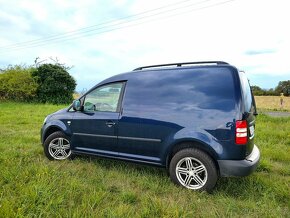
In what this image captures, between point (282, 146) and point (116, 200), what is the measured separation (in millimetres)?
4876

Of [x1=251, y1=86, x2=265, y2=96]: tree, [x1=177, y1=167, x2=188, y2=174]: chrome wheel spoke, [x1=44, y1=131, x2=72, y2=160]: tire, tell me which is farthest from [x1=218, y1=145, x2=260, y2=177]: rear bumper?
[x1=251, y1=86, x2=265, y2=96]: tree

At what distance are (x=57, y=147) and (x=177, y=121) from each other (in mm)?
2705

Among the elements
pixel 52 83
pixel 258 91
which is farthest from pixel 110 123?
pixel 258 91

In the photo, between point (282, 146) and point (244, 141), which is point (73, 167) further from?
point (282, 146)

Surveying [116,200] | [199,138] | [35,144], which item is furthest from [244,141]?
[35,144]

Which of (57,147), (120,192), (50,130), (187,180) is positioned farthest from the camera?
(50,130)

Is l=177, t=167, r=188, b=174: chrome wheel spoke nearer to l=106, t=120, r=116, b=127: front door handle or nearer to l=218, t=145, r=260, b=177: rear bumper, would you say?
l=218, t=145, r=260, b=177: rear bumper

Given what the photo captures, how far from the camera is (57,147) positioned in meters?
5.33

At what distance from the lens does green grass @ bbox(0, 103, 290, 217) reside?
3.15m

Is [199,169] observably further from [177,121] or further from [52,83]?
[52,83]

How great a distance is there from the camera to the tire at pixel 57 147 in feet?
17.4

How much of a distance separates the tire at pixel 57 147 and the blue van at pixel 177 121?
1.11 ft

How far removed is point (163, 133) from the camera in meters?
4.04

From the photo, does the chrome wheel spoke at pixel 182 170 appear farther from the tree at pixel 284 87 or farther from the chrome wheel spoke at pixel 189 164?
the tree at pixel 284 87
